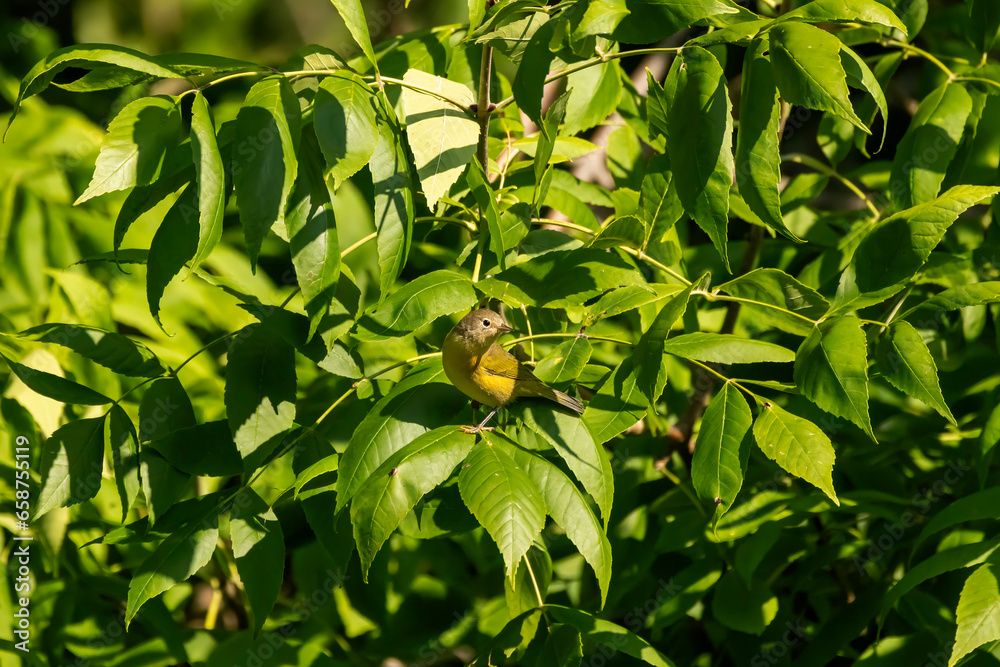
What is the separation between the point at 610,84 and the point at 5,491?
1705mm

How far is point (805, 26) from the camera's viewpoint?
1.10m

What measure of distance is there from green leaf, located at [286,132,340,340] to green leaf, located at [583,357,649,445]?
1.47 feet

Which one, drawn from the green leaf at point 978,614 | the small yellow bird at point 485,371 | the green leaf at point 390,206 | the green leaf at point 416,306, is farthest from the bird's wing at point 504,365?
the green leaf at point 978,614

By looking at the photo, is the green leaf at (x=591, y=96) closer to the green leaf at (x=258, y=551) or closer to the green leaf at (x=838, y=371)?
the green leaf at (x=838, y=371)

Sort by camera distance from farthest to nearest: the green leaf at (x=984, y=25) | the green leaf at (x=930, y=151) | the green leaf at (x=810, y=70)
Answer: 1. the green leaf at (x=984, y=25)
2. the green leaf at (x=930, y=151)
3. the green leaf at (x=810, y=70)

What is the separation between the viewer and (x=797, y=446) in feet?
4.07

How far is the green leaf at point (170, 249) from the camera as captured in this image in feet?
4.04

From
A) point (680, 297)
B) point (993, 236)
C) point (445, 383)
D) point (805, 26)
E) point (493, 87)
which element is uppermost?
point (805, 26)

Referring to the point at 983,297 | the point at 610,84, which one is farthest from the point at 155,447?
the point at 983,297

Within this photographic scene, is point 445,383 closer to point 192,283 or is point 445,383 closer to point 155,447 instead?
point 155,447

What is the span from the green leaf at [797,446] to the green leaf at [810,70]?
17.7 inches

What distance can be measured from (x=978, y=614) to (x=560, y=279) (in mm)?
823

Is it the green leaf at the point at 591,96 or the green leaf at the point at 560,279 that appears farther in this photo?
the green leaf at the point at 591,96

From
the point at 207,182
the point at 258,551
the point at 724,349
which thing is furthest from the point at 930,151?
the point at 258,551
